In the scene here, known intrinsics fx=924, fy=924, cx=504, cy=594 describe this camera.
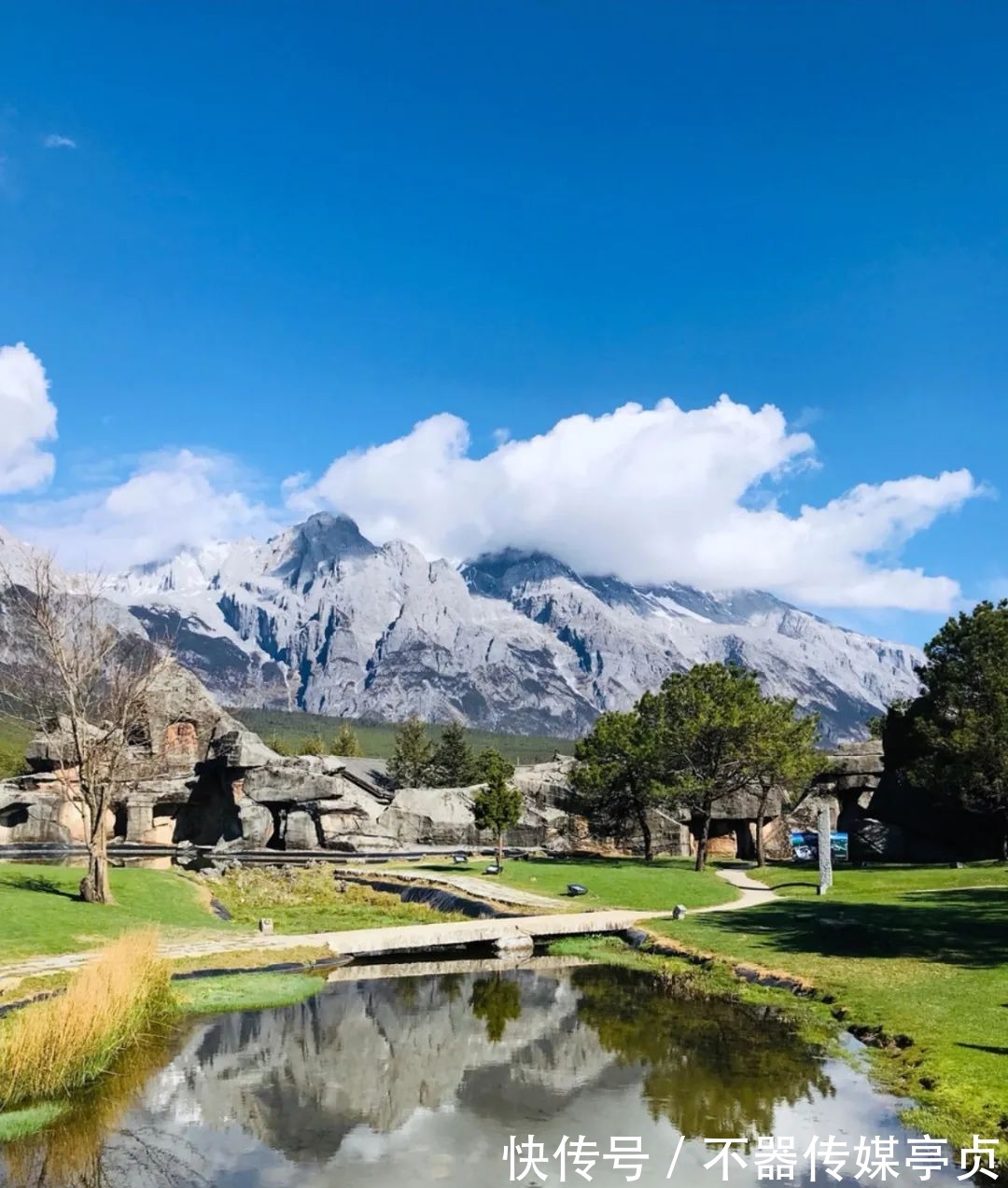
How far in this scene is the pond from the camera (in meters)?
13.2

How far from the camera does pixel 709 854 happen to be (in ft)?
244

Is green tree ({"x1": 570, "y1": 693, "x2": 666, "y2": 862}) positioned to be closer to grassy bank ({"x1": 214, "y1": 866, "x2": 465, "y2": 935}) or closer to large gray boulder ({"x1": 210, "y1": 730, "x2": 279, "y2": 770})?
grassy bank ({"x1": 214, "y1": 866, "x2": 465, "y2": 935})

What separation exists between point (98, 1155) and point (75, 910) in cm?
1903

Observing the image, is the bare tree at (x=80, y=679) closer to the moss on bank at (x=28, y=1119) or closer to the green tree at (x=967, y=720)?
the moss on bank at (x=28, y=1119)

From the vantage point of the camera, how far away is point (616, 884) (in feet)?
146

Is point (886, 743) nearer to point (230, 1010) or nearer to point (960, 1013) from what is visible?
A: point (960, 1013)

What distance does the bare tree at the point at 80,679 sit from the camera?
33.5m

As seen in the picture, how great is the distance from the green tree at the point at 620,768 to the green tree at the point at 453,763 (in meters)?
48.6

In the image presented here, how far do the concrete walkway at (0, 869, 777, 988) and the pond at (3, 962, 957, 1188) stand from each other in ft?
16.9

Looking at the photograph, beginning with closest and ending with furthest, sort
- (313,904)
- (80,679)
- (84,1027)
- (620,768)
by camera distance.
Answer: (84,1027) → (80,679) → (313,904) → (620,768)

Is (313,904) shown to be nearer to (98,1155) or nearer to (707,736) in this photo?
(707,736)

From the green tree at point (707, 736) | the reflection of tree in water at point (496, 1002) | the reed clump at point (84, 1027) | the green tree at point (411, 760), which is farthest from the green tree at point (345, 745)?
the reed clump at point (84, 1027)

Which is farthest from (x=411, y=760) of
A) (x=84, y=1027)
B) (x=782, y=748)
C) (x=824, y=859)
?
(x=84, y=1027)

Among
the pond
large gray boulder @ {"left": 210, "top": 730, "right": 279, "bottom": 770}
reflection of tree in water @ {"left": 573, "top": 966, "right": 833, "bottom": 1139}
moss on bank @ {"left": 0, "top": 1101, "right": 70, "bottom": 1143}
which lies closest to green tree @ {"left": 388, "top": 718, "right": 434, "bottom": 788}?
large gray boulder @ {"left": 210, "top": 730, "right": 279, "bottom": 770}
